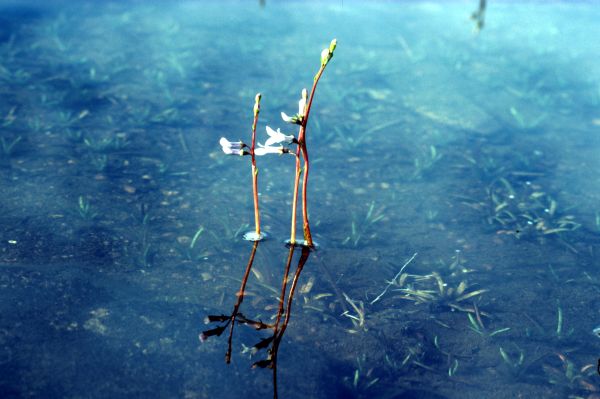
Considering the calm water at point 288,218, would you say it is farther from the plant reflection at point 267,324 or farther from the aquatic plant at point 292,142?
the aquatic plant at point 292,142

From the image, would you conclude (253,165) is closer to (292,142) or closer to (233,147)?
(233,147)

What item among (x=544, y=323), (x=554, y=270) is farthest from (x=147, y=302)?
(x=554, y=270)

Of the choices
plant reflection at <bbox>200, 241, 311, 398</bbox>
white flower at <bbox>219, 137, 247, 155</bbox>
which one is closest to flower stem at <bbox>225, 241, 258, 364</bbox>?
plant reflection at <bbox>200, 241, 311, 398</bbox>

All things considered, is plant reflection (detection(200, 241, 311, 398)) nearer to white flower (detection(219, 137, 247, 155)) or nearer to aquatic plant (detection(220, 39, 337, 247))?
aquatic plant (detection(220, 39, 337, 247))

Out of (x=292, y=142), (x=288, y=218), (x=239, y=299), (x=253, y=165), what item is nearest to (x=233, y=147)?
(x=253, y=165)

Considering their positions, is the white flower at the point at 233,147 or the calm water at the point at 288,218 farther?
the white flower at the point at 233,147

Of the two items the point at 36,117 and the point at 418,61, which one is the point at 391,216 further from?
the point at 418,61

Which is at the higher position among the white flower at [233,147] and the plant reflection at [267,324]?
the white flower at [233,147]

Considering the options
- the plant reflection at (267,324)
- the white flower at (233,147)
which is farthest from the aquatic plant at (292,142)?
the plant reflection at (267,324)
